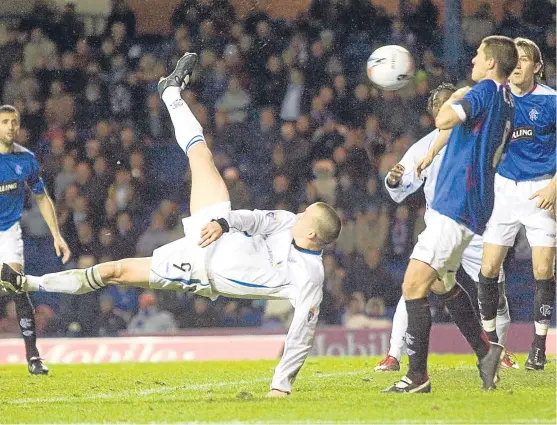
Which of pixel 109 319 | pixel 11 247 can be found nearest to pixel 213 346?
pixel 109 319

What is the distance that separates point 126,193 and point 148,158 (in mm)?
496

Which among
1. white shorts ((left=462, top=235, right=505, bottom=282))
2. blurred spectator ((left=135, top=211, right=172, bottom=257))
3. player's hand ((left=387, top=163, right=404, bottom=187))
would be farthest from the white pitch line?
blurred spectator ((left=135, top=211, right=172, bottom=257))

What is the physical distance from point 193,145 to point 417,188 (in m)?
1.47

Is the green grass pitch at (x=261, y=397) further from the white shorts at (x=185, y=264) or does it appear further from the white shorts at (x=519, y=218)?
the white shorts at (x=519, y=218)

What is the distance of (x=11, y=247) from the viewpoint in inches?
325

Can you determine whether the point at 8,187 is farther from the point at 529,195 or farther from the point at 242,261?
the point at 529,195

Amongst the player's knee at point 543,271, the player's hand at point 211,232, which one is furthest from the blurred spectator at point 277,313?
the player's hand at point 211,232

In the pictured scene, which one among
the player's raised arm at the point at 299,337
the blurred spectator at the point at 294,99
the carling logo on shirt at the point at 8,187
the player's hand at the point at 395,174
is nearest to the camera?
the player's raised arm at the point at 299,337

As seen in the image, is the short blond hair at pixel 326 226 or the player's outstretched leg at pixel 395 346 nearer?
the short blond hair at pixel 326 226

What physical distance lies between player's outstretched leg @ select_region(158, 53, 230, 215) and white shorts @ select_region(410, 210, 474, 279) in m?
1.29

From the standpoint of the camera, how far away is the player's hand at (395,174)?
21.6 ft

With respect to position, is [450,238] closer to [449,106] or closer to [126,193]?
[449,106]

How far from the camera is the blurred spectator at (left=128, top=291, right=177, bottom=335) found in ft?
34.8

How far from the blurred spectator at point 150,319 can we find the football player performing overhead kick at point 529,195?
12.9ft
